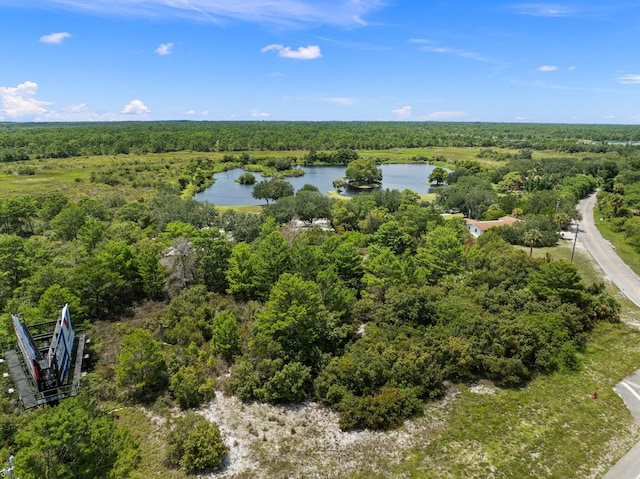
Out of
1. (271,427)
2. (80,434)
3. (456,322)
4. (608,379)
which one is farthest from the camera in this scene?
(456,322)

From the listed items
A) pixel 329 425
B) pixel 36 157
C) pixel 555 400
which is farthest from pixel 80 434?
pixel 36 157

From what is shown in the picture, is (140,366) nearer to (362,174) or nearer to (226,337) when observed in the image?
(226,337)

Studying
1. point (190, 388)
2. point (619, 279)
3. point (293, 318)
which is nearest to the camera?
point (190, 388)

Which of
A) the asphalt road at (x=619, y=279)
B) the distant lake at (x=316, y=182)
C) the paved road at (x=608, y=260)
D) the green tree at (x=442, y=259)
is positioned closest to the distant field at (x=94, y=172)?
the distant lake at (x=316, y=182)

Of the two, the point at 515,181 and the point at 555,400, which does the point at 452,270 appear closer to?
the point at 555,400

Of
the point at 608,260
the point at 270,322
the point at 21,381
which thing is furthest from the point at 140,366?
the point at 608,260

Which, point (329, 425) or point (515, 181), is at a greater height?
point (515, 181)
